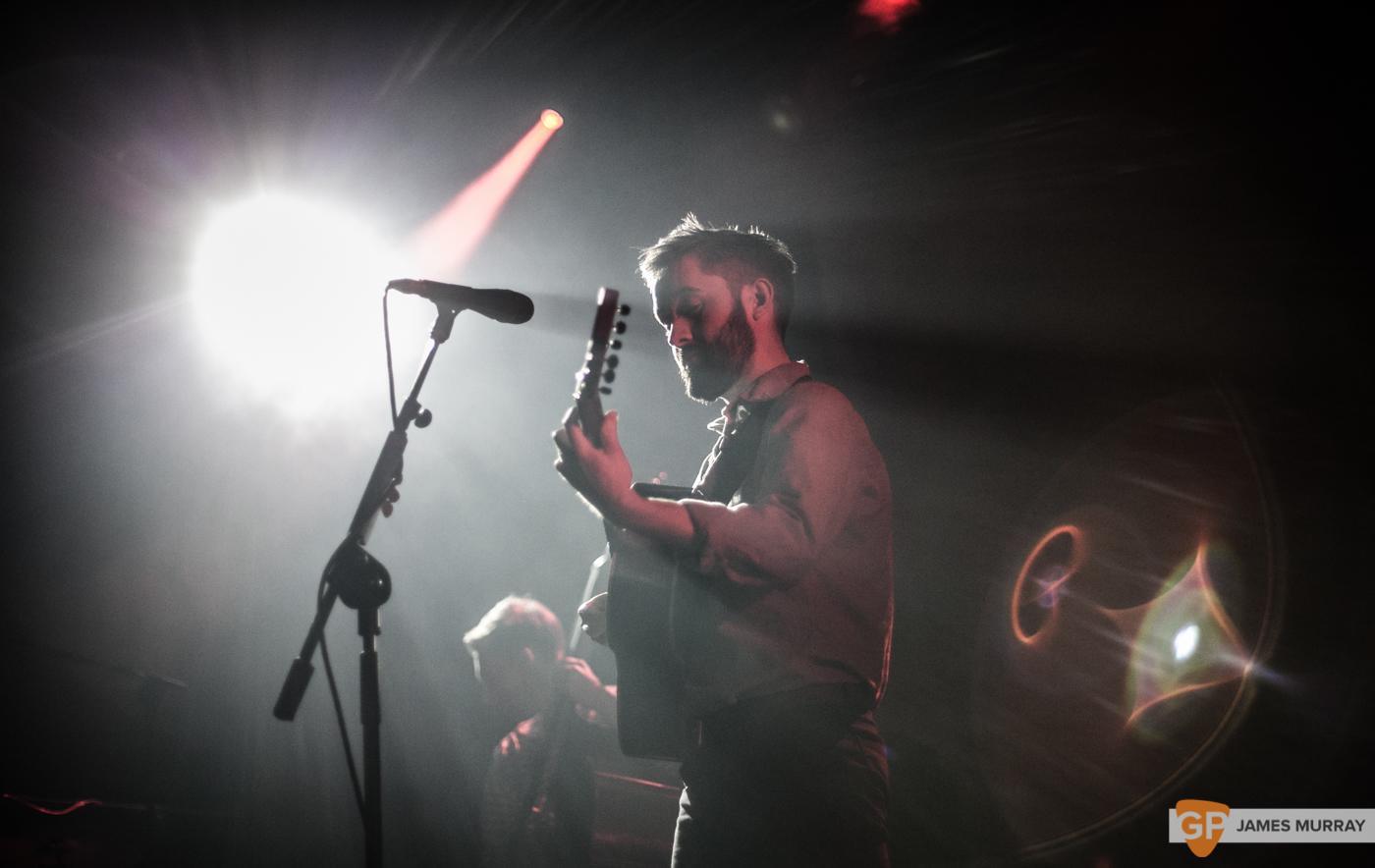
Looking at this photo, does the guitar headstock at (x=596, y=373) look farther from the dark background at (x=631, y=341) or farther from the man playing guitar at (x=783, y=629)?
the dark background at (x=631, y=341)

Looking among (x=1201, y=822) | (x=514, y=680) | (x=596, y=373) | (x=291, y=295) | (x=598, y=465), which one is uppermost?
(x=291, y=295)

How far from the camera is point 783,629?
5.59 ft

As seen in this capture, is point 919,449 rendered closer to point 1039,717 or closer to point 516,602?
point 1039,717

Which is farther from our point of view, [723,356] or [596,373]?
[723,356]

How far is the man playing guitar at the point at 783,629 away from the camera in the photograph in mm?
1599

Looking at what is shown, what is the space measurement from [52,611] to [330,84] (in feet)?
11.9

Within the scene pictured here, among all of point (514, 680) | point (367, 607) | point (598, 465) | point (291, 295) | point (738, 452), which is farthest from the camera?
point (291, 295)

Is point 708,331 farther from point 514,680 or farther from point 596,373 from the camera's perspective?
point 514,680

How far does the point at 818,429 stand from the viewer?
1.78 metres

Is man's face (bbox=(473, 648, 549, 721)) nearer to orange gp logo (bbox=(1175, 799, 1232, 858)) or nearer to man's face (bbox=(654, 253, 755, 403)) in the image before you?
man's face (bbox=(654, 253, 755, 403))

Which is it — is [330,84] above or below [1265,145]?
above

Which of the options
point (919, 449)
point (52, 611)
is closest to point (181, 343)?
point (52, 611)

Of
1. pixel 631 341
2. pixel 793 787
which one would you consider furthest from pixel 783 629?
pixel 631 341

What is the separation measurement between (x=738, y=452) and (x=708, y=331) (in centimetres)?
36
